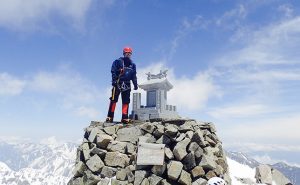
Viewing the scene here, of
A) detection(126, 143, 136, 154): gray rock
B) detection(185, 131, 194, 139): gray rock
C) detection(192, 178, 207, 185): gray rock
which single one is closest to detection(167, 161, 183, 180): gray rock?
detection(192, 178, 207, 185): gray rock

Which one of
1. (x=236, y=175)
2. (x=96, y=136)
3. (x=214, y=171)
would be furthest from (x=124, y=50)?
(x=236, y=175)

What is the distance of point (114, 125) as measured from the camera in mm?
16969

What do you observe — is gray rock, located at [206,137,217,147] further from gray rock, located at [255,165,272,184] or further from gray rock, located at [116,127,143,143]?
gray rock, located at [255,165,272,184]

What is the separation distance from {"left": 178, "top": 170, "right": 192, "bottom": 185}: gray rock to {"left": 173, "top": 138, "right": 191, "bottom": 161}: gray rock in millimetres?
618

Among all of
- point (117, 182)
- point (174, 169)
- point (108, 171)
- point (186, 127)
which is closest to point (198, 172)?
point (174, 169)

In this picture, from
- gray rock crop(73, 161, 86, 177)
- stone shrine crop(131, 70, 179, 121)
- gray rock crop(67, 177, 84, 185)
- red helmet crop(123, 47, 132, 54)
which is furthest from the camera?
stone shrine crop(131, 70, 179, 121)

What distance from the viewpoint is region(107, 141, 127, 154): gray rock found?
15.6 meters

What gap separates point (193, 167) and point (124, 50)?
6943 mm

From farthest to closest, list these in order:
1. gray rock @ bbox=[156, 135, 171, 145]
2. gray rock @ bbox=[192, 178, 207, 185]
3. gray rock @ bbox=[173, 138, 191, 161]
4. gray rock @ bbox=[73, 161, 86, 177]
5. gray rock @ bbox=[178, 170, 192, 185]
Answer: gray rock @ bbox=[73, 161, 86, 177]
gray rock @ bbox=[156, 135, 171, 145]
gray rock @ bbox=[173, 138, 191, 161]
gray rock @ bbox=[178, 170, 192, 185]
gray rock @ bbox=[192, 178, 207, 185]

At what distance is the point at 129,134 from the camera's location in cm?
1620

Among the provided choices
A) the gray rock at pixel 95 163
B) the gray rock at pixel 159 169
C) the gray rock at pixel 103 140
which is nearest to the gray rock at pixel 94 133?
the gray rock at pixel 103 140

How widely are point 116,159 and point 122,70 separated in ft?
14.9

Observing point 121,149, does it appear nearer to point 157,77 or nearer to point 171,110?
point 171,110

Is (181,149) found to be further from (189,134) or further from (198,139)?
(198,139)
